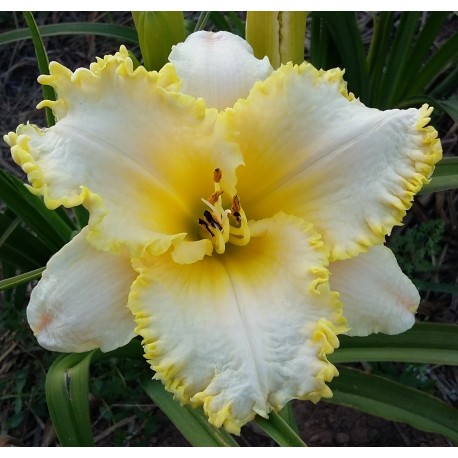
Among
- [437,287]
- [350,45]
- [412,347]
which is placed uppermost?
[350,45]

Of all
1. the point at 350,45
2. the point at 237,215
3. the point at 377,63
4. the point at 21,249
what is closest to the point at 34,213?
the point at 21,249

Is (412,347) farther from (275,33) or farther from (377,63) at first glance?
(377,63)

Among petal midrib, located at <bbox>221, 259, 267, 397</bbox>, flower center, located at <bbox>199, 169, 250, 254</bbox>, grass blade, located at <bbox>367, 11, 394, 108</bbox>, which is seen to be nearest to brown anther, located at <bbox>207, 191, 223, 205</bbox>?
flower center, located at <bbox>199, 169, 250, 254</bbox>

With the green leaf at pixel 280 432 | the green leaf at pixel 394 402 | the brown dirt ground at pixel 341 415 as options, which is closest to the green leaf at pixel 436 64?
the brown dirt ground at pixel 341 415

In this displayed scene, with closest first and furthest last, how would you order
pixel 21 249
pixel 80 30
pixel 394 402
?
pixel 394 402 < pixel 21 249 < pixel 80 30

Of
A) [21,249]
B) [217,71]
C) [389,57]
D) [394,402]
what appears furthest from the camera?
[389,57]
